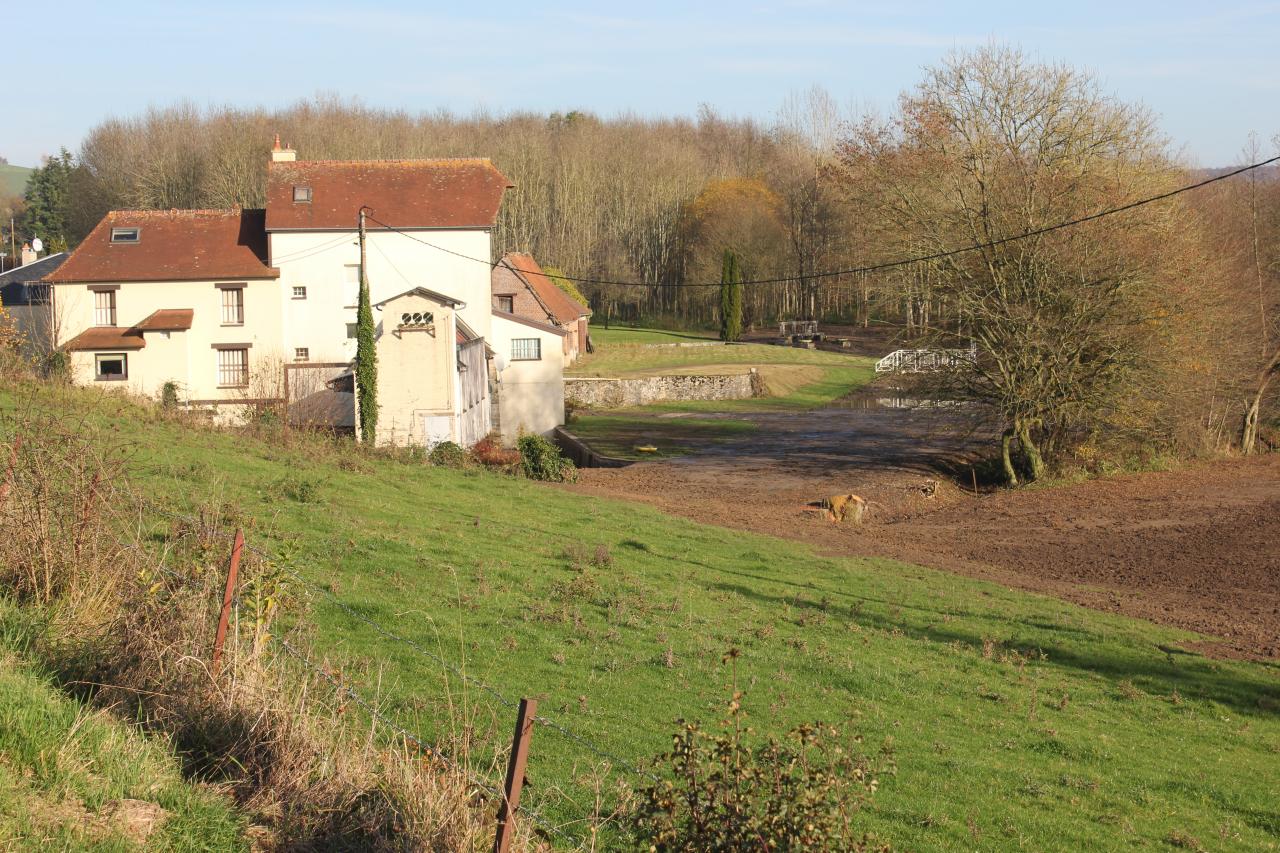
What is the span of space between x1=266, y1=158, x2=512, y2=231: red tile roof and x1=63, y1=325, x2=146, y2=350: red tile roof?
22.6 ft

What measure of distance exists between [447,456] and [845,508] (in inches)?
420

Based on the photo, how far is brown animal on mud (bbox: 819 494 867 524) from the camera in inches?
1094

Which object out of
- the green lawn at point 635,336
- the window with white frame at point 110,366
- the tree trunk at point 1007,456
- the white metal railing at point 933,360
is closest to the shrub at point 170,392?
the window with white frame at point 110,366

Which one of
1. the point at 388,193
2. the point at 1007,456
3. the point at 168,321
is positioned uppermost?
the point at 388,193

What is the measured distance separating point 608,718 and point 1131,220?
26687mm

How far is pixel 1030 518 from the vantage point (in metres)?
27.8

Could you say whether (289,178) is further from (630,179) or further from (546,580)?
(630,179)

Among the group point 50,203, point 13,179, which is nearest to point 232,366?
point 50,203

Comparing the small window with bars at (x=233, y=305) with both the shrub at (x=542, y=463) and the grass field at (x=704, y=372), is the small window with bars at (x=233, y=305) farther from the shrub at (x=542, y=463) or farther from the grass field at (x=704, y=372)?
the shrub at (x=542, y=463)

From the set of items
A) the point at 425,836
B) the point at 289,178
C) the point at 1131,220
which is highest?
the point at 289,178

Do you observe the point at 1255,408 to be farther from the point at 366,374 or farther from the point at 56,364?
the point at 56,364

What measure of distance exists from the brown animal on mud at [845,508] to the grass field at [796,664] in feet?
22.1

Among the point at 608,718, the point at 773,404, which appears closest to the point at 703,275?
the point at 773,404

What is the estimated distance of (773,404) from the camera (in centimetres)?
6000
